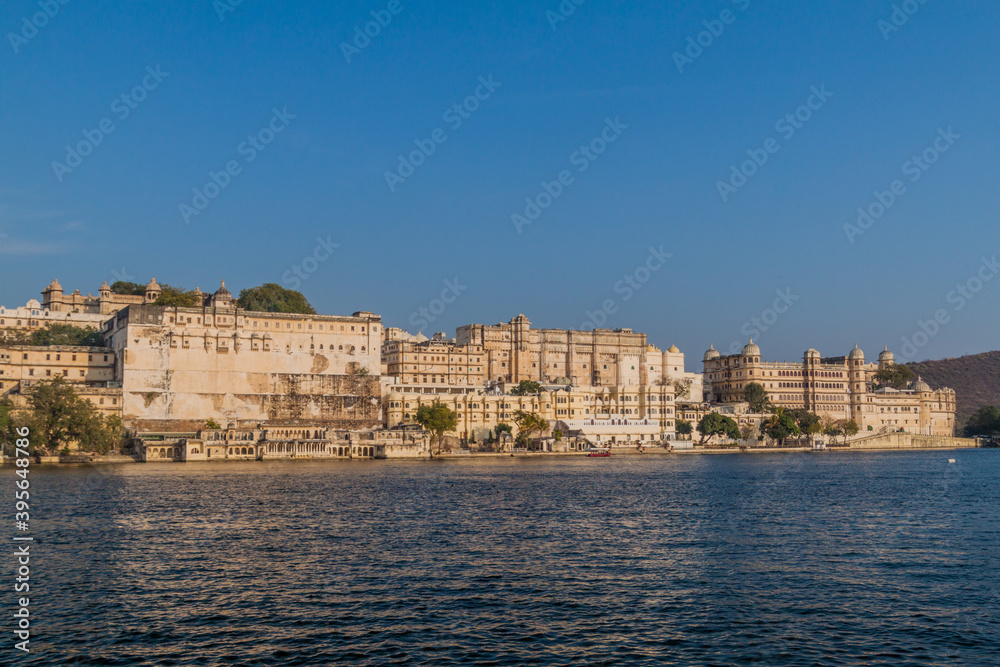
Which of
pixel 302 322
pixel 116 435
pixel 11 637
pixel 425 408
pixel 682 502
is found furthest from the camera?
pixel 302 322

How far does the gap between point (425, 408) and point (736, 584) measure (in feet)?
276

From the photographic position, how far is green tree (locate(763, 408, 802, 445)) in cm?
13688

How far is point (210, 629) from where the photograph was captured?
23109 millimetres

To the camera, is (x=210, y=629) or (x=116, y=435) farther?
(x=116, y=435)

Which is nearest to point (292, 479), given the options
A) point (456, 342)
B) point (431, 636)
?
point (431, 636)

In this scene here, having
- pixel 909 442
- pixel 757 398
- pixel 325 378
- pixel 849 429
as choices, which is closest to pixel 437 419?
pixel 325 378

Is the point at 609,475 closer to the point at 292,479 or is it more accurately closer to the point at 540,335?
the point at 292,479

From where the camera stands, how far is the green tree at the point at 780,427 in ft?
449

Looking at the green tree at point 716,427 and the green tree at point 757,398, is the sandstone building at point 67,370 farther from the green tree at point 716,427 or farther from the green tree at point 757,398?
the green tree at point 757,398

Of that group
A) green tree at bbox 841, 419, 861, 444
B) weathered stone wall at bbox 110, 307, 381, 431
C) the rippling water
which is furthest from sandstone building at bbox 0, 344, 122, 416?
green tree at bbox 841, 419, 861, 444

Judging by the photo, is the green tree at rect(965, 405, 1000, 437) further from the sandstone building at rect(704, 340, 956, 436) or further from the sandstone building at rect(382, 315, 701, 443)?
the sandstone building at rect(382, 315, 701, 443)

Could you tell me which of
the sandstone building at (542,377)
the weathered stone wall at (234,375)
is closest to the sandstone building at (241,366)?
the weathered stone wall at (234,375)

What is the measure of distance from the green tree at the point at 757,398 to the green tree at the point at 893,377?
39.2m

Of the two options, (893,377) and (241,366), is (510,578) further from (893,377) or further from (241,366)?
(893,377)
